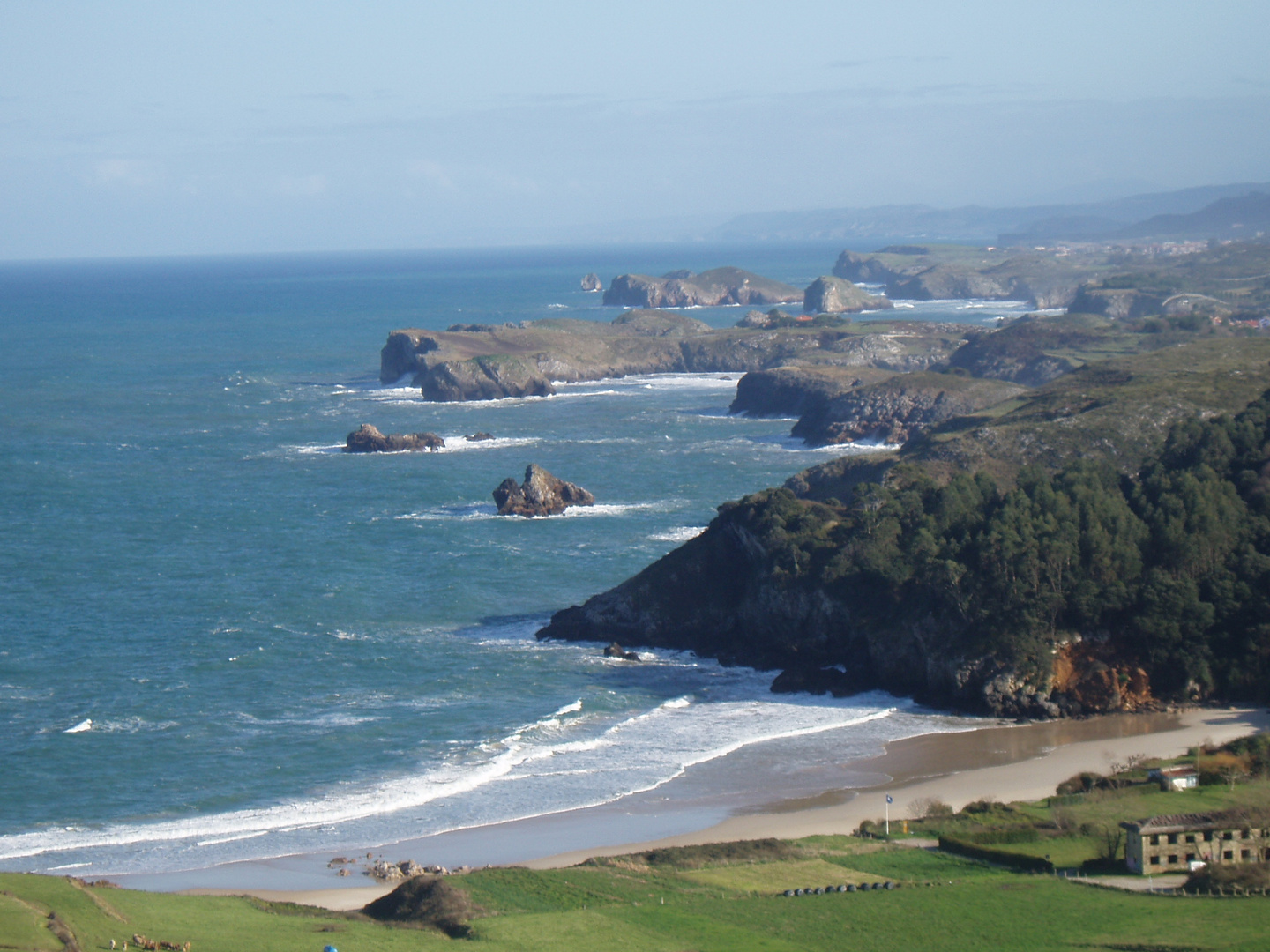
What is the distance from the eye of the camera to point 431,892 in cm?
3256

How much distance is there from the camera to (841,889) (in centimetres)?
3416

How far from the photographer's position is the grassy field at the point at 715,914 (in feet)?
95.6

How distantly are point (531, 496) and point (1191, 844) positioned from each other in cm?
5336

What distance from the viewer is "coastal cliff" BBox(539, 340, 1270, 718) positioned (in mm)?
50531

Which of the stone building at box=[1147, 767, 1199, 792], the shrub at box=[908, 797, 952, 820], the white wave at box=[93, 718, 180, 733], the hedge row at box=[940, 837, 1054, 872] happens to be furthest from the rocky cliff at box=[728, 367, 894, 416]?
the hedge row at box=[940, 837, 1054, 872]

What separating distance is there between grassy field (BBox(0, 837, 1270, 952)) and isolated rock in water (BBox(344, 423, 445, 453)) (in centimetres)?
7390

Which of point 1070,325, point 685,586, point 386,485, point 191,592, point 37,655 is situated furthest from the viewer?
point 1070,325

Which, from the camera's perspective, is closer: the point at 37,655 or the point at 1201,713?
the point at 1201,713

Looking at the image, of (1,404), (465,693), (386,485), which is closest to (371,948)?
(465,693)

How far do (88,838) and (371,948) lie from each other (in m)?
14.9

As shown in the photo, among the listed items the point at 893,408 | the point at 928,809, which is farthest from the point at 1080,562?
the point at 893,408

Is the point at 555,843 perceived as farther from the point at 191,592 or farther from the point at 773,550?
the point at 191,592

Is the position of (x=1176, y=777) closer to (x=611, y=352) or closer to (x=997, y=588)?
(x=997, y=588)

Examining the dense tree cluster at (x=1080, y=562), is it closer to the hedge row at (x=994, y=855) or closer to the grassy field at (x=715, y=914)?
the hedge row at (x=994, y=855)
